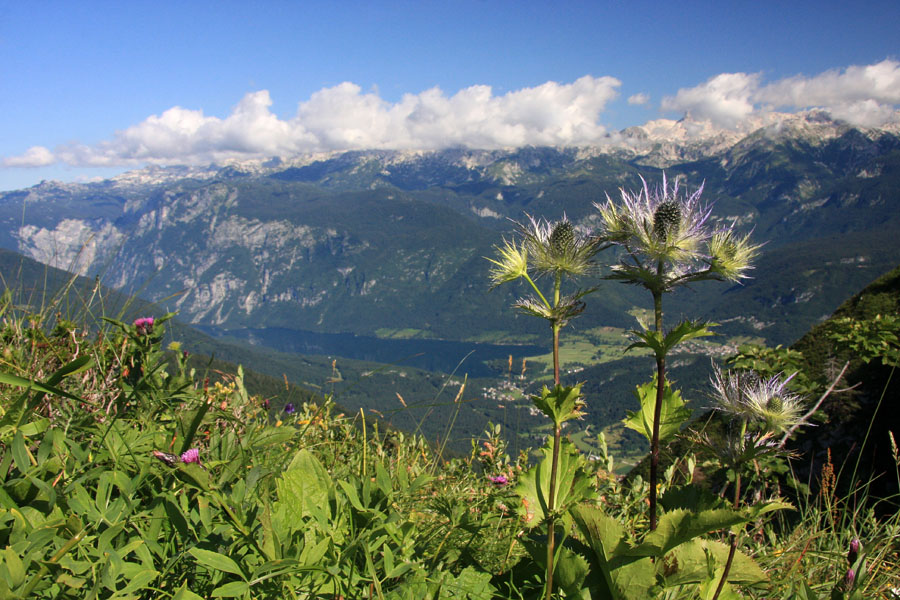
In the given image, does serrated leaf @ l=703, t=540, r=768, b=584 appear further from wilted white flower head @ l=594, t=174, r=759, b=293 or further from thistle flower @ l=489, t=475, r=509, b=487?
thistle flower @ l=489, t=475, r=509, b=487

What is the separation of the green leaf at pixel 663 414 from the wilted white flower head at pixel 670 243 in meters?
0.57

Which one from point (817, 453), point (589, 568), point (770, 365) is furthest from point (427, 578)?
point (817, 453)

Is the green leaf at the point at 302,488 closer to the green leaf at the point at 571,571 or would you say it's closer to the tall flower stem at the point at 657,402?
the green leaf at the point at 571,571

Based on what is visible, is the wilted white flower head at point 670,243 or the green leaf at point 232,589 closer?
the green leaf at point 232,589

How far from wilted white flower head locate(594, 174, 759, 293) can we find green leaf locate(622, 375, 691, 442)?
0.57m

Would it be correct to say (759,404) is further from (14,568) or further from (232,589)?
(14,568)

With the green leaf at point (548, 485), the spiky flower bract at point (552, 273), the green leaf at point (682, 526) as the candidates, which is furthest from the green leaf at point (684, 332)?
the green leaf at point (548, 485)

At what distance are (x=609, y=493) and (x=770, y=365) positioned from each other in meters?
2.79

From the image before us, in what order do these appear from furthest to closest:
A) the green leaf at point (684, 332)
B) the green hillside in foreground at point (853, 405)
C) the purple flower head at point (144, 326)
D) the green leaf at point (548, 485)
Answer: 1. the green hillside in foreground at point (853, 405)
2. the purple flower head at point (144, 326)
3. the green leaf at point (548, 485)
4. the green leaf at point (684, 332)

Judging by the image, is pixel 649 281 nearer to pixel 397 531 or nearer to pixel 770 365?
pixel 397 531

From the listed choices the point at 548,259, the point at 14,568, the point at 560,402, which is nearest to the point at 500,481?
the point at 560,402

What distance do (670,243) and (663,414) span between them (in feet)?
2.68

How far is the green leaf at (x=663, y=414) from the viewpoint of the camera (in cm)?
232

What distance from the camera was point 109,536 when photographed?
1.84 metres
